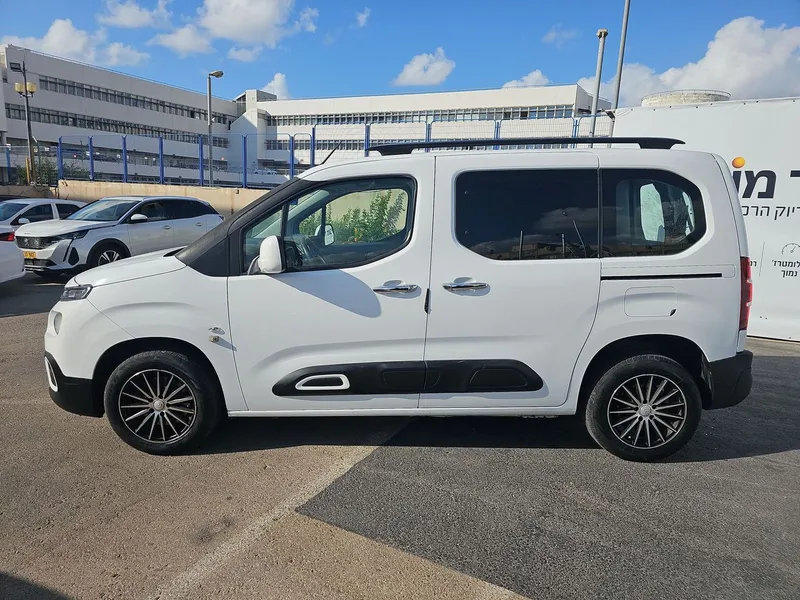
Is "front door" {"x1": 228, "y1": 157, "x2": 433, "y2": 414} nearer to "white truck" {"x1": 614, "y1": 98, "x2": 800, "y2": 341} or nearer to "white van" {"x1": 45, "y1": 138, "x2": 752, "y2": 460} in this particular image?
"white van" {"x1": 45, "y1": 138, "x2": 752, "y2": 460}

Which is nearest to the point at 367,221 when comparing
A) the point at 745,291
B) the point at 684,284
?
the point at 684,284

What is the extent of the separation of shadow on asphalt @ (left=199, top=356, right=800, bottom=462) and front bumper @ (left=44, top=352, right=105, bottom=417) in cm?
80

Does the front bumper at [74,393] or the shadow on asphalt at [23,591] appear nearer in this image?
the shadow on asphalt at [23,591]

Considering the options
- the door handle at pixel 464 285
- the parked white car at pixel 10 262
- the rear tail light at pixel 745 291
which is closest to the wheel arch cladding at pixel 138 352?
the door handle at pixel 464 285

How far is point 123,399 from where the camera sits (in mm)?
3615

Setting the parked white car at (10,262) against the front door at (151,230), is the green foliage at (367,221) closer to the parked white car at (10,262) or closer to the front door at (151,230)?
the parked white car at (10,262)

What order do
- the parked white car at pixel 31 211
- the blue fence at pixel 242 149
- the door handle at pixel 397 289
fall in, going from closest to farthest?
the door handle at pixel 397 289
the parked white car at pixel 31 211
the blue fence at pixel 242 149

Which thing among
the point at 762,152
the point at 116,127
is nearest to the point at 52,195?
the point at 762,152

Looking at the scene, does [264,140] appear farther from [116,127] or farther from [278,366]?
[116,127]

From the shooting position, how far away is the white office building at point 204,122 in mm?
16844

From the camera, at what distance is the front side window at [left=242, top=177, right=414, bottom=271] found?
354cm

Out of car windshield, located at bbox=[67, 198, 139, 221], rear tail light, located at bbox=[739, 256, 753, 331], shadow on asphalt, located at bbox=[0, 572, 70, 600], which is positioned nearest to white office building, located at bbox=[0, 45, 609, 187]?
car windshield, located at bbox=[67, 198, 139, 221]

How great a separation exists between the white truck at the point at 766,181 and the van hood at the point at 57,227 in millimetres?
10252

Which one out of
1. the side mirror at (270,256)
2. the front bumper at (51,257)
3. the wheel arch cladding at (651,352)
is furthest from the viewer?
the front bumper at (51,257)
